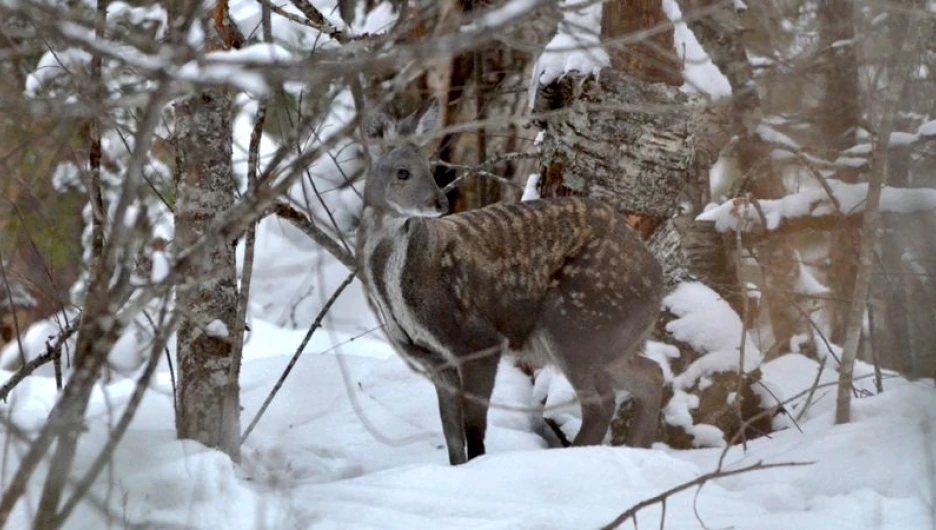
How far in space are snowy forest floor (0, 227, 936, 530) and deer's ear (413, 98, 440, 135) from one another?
4.92ft

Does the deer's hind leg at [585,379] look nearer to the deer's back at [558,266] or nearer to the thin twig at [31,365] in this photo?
the deer's back at [558,266]

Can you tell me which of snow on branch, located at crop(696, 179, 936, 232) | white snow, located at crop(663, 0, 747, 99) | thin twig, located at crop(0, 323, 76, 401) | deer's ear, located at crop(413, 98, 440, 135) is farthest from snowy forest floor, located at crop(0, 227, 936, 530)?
white snow, located at crop(663, 0, 747, 99)

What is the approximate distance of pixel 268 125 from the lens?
8.73 m

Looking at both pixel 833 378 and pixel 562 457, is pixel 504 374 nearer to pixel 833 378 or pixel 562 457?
pixel 833 378

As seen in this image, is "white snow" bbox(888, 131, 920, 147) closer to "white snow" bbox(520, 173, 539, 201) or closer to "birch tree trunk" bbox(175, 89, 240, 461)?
"white snow" bbox(520, 173, 539, 201)

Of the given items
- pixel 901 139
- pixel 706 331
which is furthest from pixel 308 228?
pixel 901 139

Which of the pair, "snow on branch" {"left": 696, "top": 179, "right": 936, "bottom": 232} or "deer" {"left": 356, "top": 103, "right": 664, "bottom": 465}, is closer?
"deer" {"left": 356, "top": 103, "right": 664, "bottom": 465}

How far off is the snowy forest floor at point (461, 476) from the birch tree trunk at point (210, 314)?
164 millimetres

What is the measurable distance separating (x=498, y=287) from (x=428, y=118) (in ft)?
3.11

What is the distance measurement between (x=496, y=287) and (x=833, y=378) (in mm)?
2254

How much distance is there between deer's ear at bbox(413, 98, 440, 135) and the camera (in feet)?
21.4

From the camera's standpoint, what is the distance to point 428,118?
6602 millimetres

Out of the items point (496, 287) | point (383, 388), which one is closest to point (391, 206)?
A: point (496, 287)

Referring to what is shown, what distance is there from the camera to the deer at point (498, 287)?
629 cm
